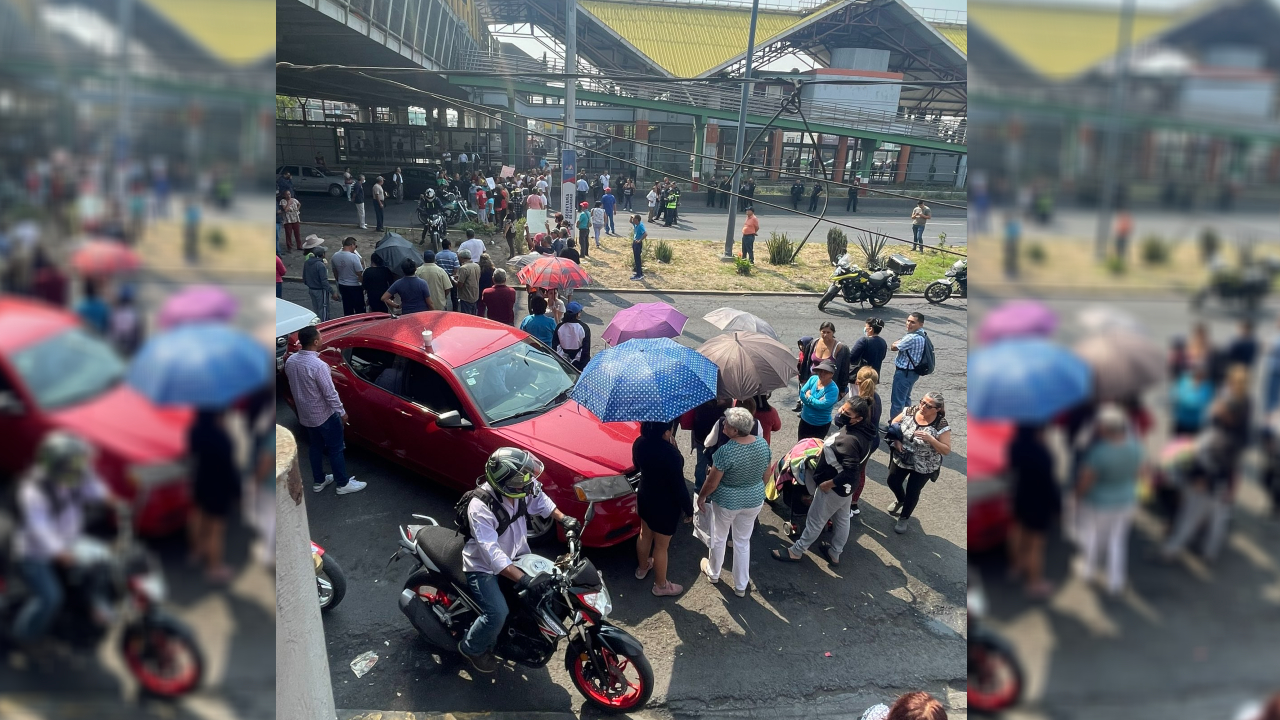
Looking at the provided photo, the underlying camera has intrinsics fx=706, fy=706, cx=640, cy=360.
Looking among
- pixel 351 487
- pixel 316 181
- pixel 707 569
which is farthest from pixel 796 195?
pixel 707 569

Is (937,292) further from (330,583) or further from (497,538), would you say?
(330,583)

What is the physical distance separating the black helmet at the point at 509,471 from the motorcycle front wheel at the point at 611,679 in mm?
1063

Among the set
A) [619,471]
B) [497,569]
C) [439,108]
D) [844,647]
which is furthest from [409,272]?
[439,108]

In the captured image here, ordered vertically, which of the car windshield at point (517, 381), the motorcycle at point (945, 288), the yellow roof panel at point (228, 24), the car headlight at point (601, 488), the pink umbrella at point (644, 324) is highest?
the yellow roof panel at point (228, 24)

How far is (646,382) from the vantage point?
5.21 metres

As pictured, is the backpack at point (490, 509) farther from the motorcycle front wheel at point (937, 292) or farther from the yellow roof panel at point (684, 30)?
the yellow roof panel at point (684, 30)

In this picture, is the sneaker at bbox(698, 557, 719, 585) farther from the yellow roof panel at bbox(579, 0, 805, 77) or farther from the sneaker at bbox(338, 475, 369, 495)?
the yellow roof panel at bbox(579, 0, 805, 77)

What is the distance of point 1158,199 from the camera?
688 millimetres

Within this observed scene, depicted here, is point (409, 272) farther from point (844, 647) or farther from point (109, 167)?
point (109, 167)

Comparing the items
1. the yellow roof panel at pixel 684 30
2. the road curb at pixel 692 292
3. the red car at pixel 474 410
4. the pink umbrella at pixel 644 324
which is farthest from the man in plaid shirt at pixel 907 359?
the yellow roof panel at pixel 684 30

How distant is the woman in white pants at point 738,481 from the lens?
15.8 feet

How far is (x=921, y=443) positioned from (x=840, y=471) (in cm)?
81

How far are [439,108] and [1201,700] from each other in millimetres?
31174

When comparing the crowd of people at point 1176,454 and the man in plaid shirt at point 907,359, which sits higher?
the crowd of people at point 1176,454
